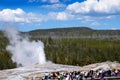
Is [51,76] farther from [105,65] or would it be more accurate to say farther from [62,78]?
[105,65]

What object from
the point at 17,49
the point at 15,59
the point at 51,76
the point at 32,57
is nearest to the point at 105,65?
the point at 51,76

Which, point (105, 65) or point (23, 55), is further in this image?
point (23, 55)

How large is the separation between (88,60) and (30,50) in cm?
1992

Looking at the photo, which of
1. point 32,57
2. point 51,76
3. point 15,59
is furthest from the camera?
point 15,59

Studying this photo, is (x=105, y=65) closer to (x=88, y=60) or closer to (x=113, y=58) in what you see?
(x=88, y=60)

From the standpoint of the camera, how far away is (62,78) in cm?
3888

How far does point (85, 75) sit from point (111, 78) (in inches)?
118

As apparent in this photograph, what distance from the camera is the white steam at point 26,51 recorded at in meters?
84.2

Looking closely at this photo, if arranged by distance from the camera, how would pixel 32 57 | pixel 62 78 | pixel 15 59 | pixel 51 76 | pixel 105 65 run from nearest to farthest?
pixel 62 78 → pixel 51 76 → pixel 105 65 → pixel 32 57 → pixel 15 59

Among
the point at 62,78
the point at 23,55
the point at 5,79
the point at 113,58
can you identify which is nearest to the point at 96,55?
the point at 113,58

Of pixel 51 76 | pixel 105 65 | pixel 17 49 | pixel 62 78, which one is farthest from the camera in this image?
pixel 17 49

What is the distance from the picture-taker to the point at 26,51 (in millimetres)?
96812

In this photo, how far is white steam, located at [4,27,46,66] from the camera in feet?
276

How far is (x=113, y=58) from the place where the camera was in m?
108
